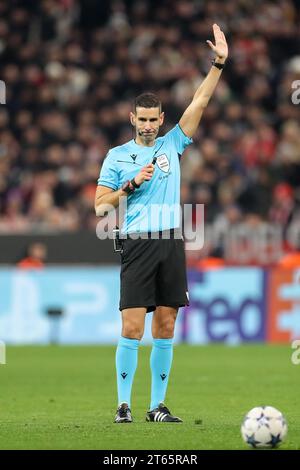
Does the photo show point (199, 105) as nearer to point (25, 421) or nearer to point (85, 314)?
point (25, 421)

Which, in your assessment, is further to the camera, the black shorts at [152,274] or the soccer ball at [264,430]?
the black shorts at [152,274]

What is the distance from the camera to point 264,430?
7312 millimetres

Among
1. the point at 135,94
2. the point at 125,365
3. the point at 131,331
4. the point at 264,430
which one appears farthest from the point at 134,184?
the point at 135,94

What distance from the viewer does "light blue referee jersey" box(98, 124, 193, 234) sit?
9023 mm

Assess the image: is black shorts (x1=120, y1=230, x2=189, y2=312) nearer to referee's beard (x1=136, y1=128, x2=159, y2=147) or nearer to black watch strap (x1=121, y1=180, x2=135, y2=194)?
black watch strap (x1=121, y1=180, x2=135, y2=194)

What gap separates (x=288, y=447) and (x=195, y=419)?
1.77 m

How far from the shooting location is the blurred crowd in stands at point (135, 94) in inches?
833

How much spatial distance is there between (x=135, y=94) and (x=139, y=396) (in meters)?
13.3

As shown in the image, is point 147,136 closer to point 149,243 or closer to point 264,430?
point 149,243

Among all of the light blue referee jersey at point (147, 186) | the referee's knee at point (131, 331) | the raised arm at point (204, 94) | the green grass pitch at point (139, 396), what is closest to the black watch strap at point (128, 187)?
the light blue referee jersey at point (147, 186)

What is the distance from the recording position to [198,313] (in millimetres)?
18688

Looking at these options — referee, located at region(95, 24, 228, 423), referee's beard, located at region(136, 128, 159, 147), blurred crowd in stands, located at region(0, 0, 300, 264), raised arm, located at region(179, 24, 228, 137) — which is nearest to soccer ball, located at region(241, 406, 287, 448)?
referee, located at region(95, 24, 228, 423)

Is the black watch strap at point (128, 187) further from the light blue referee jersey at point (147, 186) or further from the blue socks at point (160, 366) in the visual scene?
the blue socks at point (160, 366)

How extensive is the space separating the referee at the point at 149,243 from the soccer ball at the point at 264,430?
155cm
